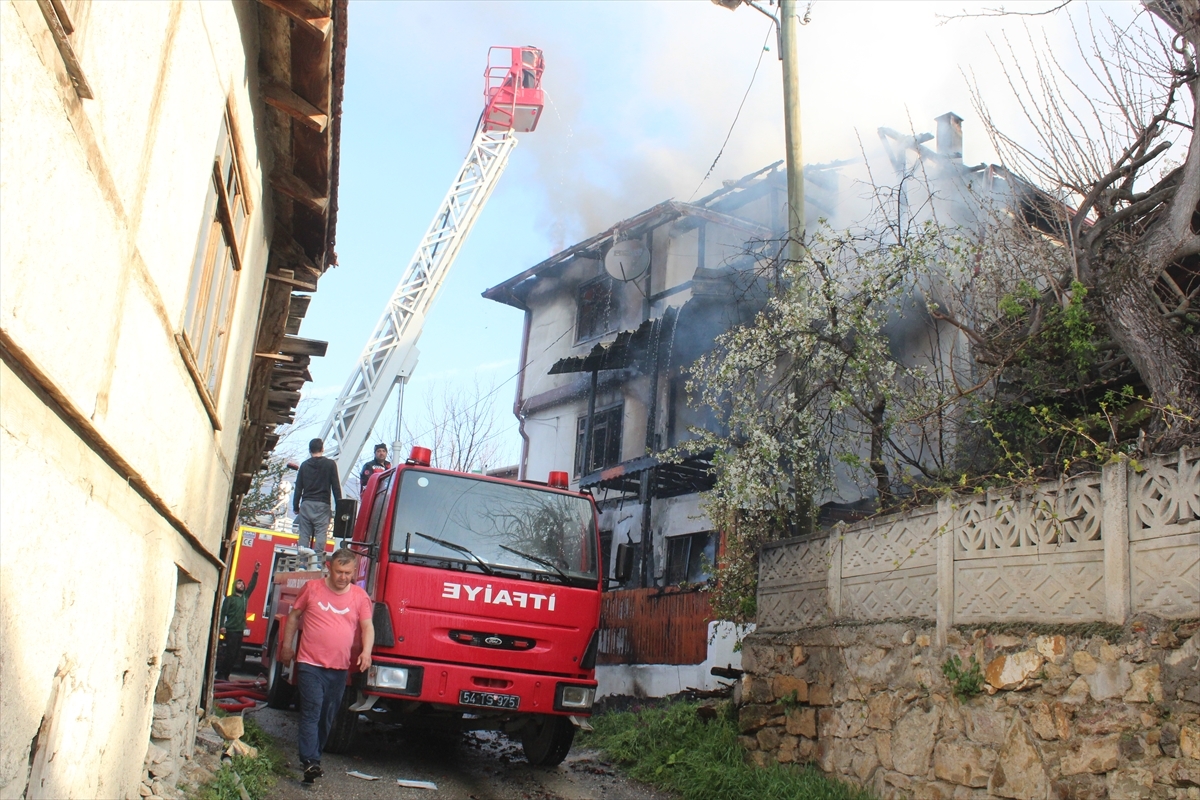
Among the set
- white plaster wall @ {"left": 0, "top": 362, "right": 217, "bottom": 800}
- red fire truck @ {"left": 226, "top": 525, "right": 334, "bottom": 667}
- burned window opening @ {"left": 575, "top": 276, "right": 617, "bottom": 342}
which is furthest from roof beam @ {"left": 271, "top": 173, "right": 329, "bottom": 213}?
burned window opening @ {"left": 575, "top": 276, "right": 617, "bottom": 342}

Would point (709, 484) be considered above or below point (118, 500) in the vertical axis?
above

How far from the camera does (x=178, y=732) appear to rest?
20.7 feet

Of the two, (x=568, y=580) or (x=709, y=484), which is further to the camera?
(x=709, y=484)

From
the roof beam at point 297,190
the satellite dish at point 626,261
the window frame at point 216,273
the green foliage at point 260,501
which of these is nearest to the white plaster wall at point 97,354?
the window frame at point 216,273

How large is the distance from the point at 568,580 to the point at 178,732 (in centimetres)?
345

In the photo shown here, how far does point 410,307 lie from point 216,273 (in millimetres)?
18235

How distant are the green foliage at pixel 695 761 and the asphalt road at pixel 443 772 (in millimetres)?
218

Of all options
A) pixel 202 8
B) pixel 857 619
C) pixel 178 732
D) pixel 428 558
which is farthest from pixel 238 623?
pixel 202 8

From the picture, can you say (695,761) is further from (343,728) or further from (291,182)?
(291,182)

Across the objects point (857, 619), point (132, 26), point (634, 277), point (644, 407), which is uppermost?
point (634, 277)

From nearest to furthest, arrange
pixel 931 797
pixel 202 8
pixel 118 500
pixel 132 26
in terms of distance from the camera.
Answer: pixel 132 26 → pixel 118 500 → pixel 202 8 → pixel 931 797

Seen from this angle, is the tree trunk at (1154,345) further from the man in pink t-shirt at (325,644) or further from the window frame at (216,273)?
the window frame at (216,273)

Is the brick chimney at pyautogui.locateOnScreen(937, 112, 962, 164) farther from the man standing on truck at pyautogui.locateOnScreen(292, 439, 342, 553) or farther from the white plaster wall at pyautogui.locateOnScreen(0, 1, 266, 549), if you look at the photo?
the white plaster wall at pyautogui.locateOnScreen(0, 1, 266, 549)

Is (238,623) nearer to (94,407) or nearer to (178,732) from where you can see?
(178,732)
